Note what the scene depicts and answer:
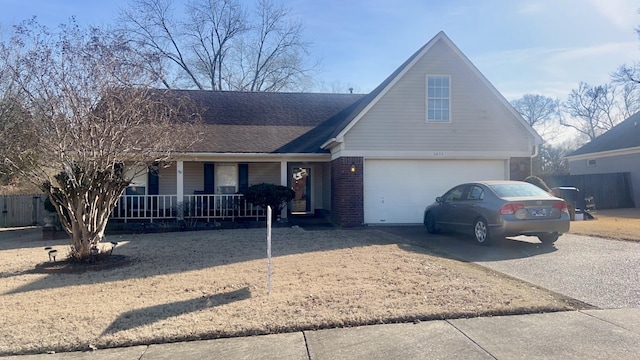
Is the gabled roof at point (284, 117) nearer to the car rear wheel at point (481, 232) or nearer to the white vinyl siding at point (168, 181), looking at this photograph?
the white vinyl siding at point (168, 181)

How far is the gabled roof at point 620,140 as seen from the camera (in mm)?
24422

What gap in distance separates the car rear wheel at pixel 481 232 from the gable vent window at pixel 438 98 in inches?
202

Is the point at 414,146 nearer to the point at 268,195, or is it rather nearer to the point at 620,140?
the point at 268,195

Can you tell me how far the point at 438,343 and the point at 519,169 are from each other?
1166 centimetres

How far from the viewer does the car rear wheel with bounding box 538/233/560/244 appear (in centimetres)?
958

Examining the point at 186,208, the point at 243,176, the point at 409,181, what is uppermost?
the point at 243,176

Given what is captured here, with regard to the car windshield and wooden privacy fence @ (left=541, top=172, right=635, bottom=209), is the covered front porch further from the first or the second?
wooden privacy fence @ (left=541, top=172, right=635, bottom=209)

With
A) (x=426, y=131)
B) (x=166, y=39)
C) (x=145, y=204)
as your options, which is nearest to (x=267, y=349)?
(x=426, y=131)

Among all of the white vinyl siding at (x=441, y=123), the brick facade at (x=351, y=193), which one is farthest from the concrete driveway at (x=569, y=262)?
the white vinyl siding at (x=441, y=123)

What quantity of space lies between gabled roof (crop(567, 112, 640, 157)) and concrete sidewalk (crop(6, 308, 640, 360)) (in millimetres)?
24179

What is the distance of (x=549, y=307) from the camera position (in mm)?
5082

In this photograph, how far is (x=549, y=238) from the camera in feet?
31.9

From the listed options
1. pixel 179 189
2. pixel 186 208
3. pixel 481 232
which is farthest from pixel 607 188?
pixel 179 189

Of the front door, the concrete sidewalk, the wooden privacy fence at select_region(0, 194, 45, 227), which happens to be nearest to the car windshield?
the concrete sidewalk
